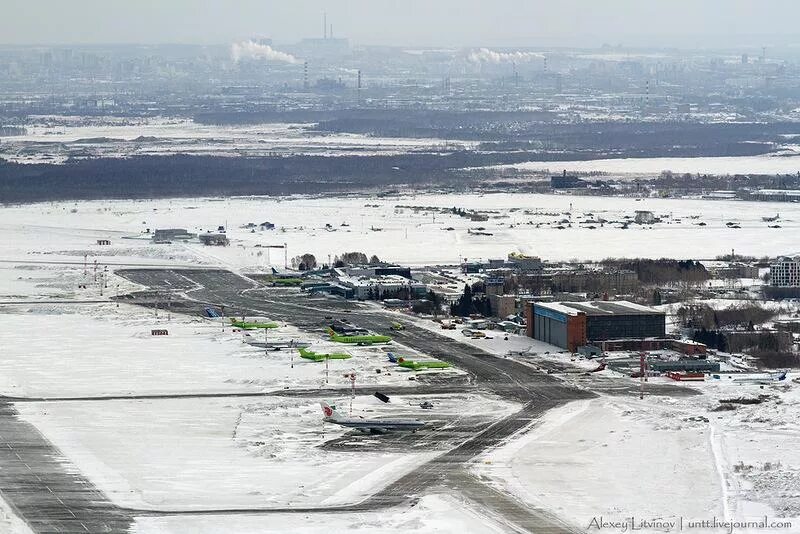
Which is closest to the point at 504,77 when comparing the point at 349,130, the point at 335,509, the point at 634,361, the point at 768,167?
the point at 349,130

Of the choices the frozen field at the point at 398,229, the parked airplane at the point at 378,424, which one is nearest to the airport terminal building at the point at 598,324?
the parked airplane at the point at 378,424

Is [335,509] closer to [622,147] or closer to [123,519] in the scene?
[123,519]

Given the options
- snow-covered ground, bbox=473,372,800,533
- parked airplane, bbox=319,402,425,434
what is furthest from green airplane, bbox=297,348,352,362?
parked airplane, bbox=319,402,425,434

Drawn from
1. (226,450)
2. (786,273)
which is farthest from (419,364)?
(786,273)

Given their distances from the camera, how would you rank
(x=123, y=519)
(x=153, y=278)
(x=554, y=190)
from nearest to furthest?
(x=123, y=519)
(x=153, y=278)
(x=554, y=190)

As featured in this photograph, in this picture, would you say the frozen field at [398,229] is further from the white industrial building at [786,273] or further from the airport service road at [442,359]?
the white industrial building at [786,273]

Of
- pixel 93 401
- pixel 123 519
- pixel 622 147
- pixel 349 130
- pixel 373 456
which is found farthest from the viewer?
pixel 349 130
